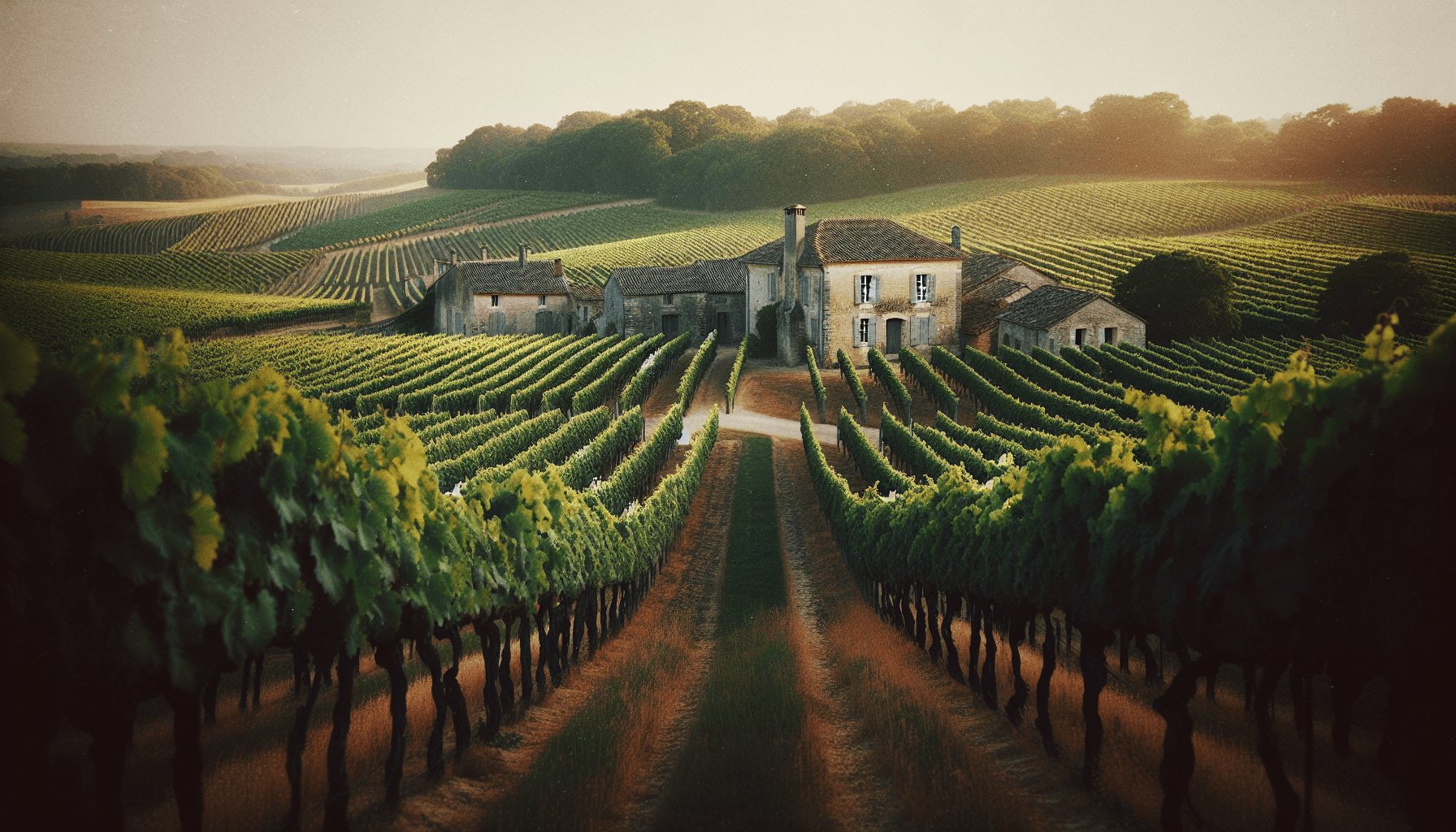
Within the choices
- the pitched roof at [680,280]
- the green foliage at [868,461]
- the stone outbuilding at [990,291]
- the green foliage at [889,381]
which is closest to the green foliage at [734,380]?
the green foliage at [868,461]

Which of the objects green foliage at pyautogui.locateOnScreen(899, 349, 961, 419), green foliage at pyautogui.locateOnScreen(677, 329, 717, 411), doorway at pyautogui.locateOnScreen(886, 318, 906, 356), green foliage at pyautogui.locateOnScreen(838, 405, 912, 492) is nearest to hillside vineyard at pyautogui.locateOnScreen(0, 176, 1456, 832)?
green foliage at pyautogui.locateOnScreen(838, 405, 912, 492)

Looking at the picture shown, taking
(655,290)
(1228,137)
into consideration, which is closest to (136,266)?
(655,290)

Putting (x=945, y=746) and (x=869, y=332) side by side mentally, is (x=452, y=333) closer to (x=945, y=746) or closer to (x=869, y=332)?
(x=869, y=332)

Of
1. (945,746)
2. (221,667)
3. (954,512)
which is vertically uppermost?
(221,667)

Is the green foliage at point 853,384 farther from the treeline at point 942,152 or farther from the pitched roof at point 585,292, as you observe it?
the treeline at point 942,152

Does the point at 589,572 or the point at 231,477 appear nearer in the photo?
the point at 231,477

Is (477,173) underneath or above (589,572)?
above
